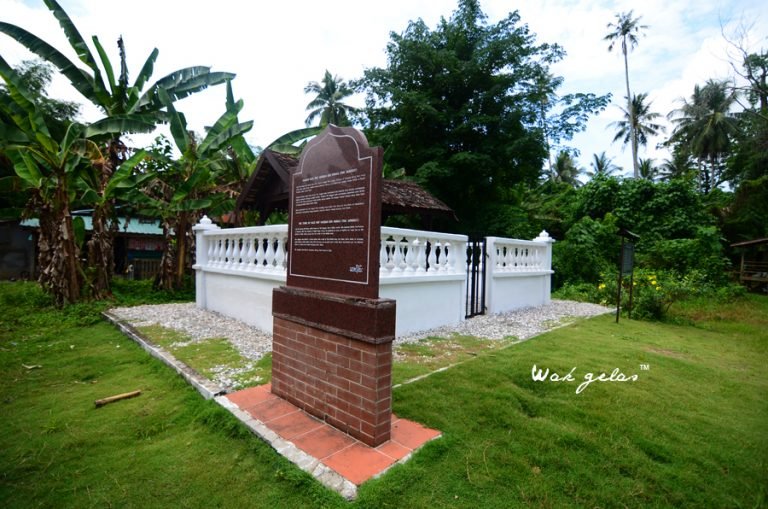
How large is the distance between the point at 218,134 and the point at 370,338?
9.33 meters

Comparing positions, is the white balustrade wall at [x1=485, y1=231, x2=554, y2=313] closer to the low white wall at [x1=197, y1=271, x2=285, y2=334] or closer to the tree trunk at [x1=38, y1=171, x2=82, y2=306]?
the low white wall at [x1=197, y1=271, x2=285, y2=334]

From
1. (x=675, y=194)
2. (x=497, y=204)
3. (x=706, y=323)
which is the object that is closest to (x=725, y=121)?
(x=675, y=194)

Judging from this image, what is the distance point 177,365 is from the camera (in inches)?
190

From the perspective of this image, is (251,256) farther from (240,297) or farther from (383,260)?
(383,260)

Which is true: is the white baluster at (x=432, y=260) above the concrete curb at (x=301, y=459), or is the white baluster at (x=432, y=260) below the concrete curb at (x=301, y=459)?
above

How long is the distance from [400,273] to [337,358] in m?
3.12

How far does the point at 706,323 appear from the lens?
8.55m

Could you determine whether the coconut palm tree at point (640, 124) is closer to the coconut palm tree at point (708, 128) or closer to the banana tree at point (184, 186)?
the coconut palm tree at point (708, 128)

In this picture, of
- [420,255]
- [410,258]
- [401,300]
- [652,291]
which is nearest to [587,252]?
[652,291]

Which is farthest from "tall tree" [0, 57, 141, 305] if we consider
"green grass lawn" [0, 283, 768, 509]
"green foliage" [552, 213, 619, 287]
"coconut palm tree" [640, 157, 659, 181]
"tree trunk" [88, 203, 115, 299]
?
"coconut palm tree" [640, 157, 659, 181]

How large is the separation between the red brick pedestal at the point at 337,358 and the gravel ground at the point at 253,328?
178 centimetres

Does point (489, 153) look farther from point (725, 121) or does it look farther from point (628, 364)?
point (725, 121)

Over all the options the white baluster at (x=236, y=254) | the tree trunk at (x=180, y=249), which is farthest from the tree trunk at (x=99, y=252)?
the white baluster at (x=236, y=254)

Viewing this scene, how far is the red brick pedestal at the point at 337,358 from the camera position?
9.65ft
